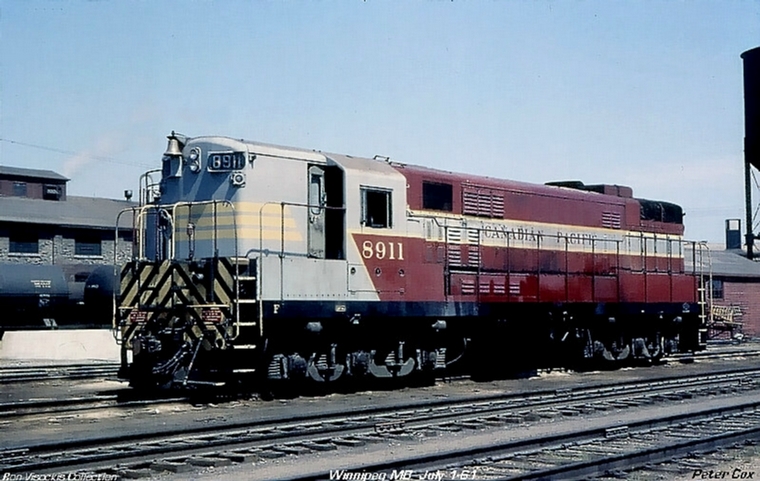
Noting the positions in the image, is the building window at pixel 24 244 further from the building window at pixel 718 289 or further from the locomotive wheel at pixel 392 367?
the locomotive wheel at pixel 392 367

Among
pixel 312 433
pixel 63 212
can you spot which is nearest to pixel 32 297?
pixel 63 212

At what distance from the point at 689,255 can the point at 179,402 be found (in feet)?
51.2

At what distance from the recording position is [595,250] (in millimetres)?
20688

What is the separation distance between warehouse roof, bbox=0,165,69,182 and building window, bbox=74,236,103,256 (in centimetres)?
955

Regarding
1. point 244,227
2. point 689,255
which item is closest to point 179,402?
point 244,227

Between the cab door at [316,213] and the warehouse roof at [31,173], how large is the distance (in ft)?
144

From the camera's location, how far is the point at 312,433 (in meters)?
10.8

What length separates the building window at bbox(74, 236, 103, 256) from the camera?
47375 mm

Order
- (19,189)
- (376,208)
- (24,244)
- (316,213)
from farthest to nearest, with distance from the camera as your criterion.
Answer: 1. (19,189)
2. (24,244)
3. (376,208)
4. (316,213)

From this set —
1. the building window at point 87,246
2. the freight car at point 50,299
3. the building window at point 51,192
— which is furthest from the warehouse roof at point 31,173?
the freight car at point 50,299

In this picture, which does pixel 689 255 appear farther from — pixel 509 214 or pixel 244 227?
pixel 244 227

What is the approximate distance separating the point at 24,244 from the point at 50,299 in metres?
15.2

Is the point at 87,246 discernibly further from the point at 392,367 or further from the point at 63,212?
the point at 392,367

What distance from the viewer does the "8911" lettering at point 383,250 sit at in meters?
15.9
